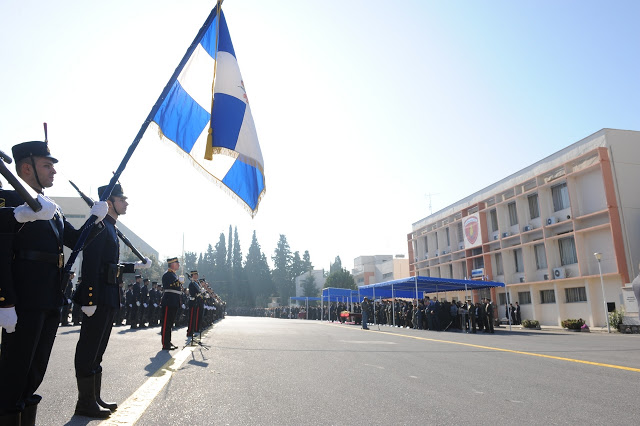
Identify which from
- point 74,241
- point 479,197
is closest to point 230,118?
point 74,241

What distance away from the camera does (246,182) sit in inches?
251

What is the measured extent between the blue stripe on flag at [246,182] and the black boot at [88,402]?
122 inches

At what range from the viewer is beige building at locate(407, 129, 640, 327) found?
27.8 metres

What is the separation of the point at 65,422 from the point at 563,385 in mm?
5177

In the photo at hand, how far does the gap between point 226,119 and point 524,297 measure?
1414 inches

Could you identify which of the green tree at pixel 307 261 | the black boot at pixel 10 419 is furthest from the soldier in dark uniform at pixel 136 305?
the green tree at pixel 307 261

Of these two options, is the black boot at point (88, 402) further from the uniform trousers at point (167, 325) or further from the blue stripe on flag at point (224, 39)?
the uniform trousers at point (167, 325)

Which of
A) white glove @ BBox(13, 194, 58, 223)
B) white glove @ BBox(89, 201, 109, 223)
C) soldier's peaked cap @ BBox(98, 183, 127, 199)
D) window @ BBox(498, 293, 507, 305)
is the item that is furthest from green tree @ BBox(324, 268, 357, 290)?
white glove @ BBox(13, 194, 58, 223)

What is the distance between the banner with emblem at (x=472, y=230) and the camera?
4062 cm

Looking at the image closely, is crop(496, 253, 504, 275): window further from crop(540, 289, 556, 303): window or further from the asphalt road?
the asphalt road

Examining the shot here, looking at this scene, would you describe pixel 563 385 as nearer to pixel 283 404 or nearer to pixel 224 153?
pixel 283 404

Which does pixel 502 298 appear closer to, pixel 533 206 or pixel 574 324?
pixel 533 206

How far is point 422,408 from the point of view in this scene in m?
4.11

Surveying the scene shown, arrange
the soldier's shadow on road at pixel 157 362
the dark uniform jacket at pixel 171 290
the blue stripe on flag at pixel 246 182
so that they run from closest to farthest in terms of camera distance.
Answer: the soldier's shadow on road at pixel 157 362 < the blue stripe on flag at pixel 246 182 < the dark uniform jacket at pixel 171 290
